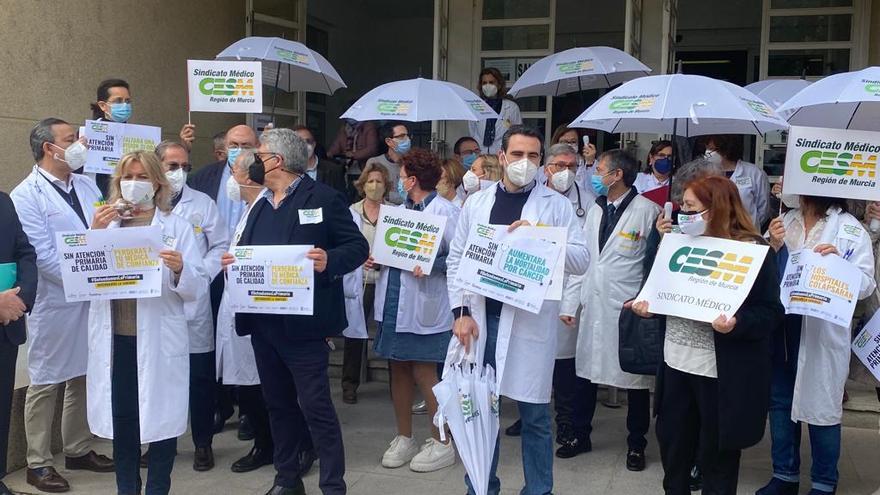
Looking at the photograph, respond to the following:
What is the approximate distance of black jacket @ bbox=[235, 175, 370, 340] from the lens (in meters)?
4.31

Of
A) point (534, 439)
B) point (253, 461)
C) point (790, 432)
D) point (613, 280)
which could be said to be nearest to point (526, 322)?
point (534, 439)

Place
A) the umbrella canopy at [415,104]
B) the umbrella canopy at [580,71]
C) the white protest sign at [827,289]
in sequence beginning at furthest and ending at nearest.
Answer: the umbrella canopy at [580,71] → the umbrella canopy at [415,104] → the white protest sign at [827,289]

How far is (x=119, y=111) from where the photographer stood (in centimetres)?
587

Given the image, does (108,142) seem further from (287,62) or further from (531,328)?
(531,328)

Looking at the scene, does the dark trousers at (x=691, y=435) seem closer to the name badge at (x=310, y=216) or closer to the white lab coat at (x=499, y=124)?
the name badge at (x=310, y=216)

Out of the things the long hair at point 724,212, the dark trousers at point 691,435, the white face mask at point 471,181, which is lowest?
the dark trousers at point 691,435

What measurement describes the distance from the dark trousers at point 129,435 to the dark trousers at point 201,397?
3.09 ft

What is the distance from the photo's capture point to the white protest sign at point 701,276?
11.7 ft

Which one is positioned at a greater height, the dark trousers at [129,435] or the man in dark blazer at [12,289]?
the man in dark blazer at [12,289]

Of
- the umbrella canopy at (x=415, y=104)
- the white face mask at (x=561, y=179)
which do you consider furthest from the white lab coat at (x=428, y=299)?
the umbrella canopy at (x=415, y=104)

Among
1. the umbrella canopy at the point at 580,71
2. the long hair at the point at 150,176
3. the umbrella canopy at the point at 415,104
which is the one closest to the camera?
the long hair at the point at 150,176

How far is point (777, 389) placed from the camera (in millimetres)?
4805

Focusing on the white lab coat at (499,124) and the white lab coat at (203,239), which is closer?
the white lab coat at (203,239)

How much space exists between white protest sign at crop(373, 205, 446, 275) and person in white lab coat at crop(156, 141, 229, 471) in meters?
1.02
